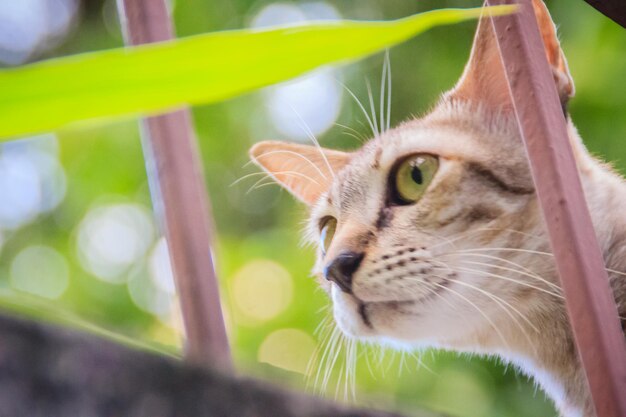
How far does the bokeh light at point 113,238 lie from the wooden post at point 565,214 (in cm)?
77

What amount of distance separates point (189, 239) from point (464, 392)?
385mm

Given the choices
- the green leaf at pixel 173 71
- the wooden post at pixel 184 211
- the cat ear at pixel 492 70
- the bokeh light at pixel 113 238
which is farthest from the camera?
the bokeh light at pixel 113 238

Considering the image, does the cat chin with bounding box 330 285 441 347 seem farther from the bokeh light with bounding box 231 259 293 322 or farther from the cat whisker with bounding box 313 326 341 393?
the bokeh light with bounding box 231 259 293 322

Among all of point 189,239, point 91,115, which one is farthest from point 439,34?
point 91,115

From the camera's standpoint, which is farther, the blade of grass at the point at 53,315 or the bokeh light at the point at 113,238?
the bokeh light at the point at 113,238

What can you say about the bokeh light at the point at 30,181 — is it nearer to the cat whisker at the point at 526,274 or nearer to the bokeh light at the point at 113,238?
the bokeh light at the point at 113,238

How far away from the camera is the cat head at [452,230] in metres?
0.49

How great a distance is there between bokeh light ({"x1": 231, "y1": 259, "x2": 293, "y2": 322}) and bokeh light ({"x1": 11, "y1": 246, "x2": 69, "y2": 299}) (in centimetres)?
41

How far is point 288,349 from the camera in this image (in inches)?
27.0

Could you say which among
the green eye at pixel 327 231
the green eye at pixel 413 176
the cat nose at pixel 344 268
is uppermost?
the green eye at pixel 413 176

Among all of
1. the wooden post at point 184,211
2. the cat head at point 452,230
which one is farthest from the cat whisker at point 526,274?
the wooden post at point 184,211

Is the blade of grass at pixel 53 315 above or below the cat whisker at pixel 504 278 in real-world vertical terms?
above

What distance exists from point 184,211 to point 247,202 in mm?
514

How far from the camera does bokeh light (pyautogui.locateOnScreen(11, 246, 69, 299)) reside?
3.75 feet
